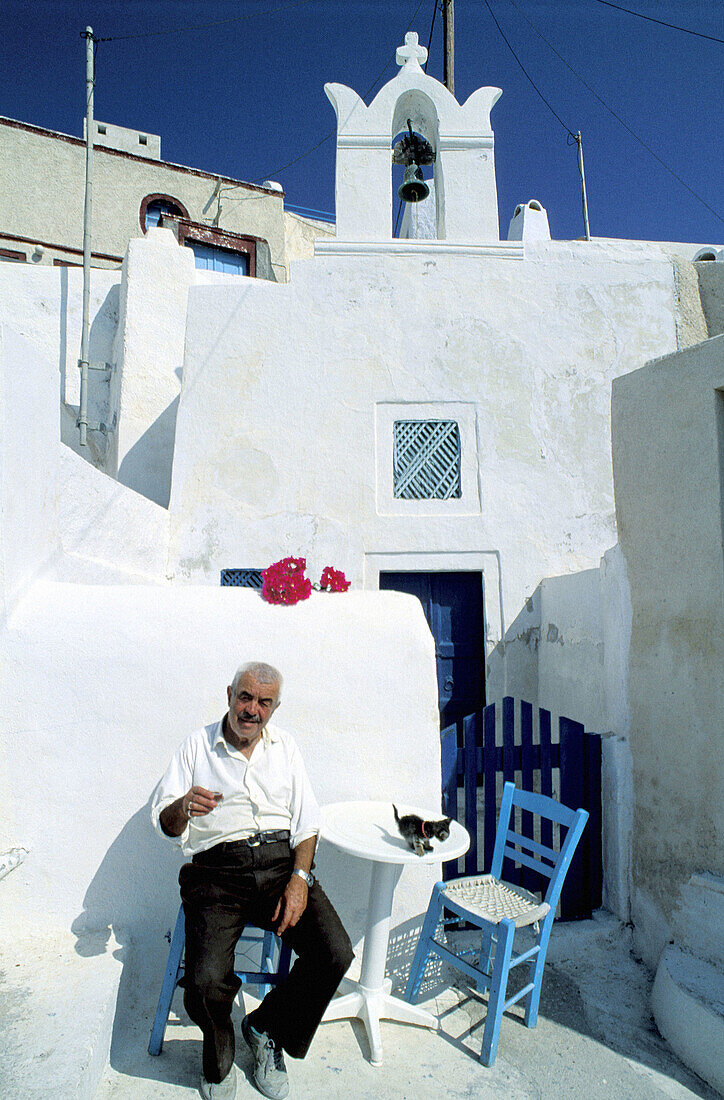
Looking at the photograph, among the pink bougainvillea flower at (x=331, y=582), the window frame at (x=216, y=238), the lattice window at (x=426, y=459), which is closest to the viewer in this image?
the pink bougainvillea flower at (x=331, y=582)

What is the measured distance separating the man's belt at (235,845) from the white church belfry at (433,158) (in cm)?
650

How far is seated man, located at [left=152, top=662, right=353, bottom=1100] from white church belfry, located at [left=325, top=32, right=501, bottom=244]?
623 centimetres

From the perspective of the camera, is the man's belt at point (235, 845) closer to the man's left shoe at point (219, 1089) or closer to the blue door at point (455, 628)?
the man's left shoe at point (219, 1089)

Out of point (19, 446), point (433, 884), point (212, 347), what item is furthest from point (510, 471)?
point (19, 446)

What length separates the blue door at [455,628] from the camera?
712 centimetres

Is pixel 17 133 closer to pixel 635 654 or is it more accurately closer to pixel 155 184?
pixel 155 184

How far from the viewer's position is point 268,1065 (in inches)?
103

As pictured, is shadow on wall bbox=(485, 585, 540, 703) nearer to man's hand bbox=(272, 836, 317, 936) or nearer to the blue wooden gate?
the blue wooden gate

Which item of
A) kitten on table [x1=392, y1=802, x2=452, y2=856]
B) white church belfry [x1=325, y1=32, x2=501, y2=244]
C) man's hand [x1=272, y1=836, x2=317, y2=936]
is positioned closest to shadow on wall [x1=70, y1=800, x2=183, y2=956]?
man's hand [x1=272, y1=836, x2=317, y2=936]

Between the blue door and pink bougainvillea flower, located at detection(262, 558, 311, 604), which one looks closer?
pink bougainvillea flower, located at detection(262, 558, 311, 604)

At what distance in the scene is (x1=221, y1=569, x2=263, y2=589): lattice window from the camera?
6961 mm

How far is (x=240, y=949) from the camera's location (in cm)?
331

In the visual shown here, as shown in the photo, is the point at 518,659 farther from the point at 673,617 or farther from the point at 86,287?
the point at 86,287

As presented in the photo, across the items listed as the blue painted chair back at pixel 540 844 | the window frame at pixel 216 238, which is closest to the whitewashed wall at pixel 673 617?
the blue painted chair back at pixel 540 844
